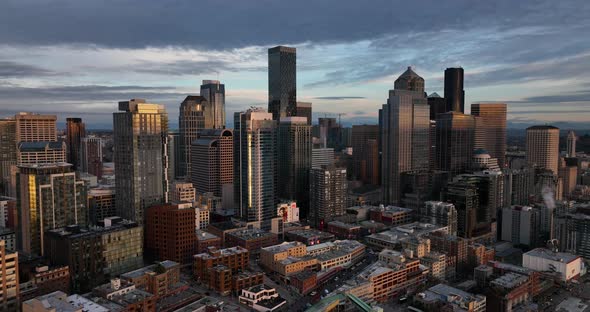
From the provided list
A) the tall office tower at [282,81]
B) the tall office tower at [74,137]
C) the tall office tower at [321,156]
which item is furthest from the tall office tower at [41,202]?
the tall office tower at [74,137]

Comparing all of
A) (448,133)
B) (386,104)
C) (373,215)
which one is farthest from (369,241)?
(448,133)

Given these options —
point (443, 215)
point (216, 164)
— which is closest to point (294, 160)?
point (216, 164)

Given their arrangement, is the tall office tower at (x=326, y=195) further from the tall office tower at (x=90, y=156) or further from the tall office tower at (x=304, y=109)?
the tall office tower at (x=90, y=156)

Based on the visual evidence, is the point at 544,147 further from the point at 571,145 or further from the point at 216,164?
the point at 216,164

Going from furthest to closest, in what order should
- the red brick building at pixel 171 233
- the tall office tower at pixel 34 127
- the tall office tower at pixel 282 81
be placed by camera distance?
the tall office tower at pixel 282 81 < the tall office tower at pixel 34 127 < the red brick building at pixel 171 233

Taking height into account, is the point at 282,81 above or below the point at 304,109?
above
